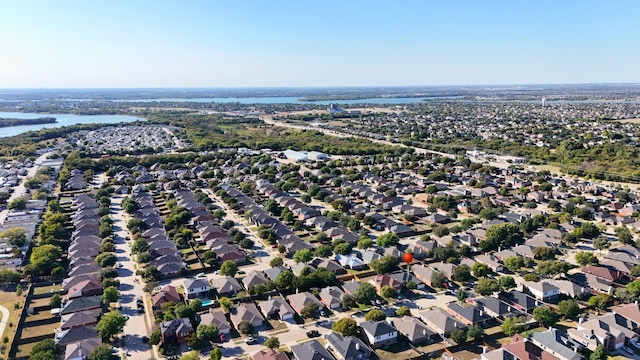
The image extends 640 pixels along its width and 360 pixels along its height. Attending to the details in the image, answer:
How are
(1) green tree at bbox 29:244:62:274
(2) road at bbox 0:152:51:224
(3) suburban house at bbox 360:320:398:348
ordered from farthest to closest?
(2) road at bbox 0:152:51:224, (1) green tree at bbox 29:244:62:274, (3) suburban house at bbox 360:320:398:348

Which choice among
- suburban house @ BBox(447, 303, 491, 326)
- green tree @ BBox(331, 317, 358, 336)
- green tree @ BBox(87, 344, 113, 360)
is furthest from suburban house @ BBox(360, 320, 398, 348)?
green tree @ BBox(87, 344, 113, 360)

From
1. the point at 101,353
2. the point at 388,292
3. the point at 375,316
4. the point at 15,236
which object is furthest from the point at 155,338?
the point at 15,236

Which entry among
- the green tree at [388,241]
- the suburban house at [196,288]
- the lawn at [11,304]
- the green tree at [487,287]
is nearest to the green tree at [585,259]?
the green tree at [487,287]

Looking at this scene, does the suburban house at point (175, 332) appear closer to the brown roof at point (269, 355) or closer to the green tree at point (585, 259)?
the brown roof at point (269, 355)

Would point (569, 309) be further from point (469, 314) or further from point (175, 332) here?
point (175, 332)

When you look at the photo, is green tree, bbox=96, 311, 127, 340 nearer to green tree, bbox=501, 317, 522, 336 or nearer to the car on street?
the car on street

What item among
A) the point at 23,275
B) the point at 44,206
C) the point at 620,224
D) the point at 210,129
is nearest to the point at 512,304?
the point at 620,224

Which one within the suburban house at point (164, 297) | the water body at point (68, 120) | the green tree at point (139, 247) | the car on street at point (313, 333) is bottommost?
the car on street at point (313, 333)
